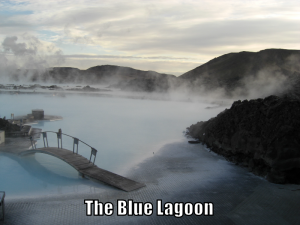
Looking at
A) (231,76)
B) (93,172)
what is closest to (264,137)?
(93,172)

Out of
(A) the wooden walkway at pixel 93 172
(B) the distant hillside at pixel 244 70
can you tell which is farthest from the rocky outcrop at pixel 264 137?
(B) the distant hillside at pixel 244 70

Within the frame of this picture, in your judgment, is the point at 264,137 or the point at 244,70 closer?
the point at 264,137

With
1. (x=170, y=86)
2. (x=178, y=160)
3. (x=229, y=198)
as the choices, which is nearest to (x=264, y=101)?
(x=178, y=160)

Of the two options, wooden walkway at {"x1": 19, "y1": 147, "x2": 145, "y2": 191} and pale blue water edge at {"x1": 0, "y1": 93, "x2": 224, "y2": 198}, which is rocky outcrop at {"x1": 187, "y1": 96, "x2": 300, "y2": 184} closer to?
pale blue water edge at {"x1": 0, "y1": 93, "x2": 224, "y2": 198}

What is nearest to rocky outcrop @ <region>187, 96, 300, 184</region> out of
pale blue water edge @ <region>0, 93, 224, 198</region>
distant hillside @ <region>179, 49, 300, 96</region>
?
pale blue water edge @ <region>0, 93, 224, 198</region>

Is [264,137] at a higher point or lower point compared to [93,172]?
higher

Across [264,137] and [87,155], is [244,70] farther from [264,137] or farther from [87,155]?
[87,155]

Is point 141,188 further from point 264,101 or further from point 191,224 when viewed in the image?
point 264,101

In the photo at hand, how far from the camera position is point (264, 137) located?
26.5ft

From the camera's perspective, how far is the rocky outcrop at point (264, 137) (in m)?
7.03

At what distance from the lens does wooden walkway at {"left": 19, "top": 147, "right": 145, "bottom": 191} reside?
618cm

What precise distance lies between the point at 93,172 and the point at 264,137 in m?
5.04

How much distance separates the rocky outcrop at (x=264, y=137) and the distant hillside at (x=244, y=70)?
37.1m

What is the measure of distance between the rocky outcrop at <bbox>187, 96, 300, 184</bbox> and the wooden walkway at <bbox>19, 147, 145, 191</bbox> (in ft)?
11.8
